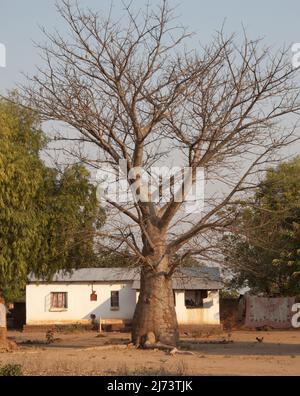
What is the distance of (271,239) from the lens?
24516 millimetres

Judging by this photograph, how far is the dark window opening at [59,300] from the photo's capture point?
42.3m

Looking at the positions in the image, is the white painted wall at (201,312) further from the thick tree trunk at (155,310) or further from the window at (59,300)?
the thick tree trunk at (155,310)

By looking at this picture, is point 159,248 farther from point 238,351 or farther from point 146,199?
point 238,351

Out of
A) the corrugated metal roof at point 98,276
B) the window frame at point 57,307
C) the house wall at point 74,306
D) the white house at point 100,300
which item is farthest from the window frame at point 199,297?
the window frame at point 57,307

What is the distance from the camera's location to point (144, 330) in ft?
78.9

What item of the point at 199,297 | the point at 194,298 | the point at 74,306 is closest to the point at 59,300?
the point at 74,306

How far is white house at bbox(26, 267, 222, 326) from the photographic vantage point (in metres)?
41.6

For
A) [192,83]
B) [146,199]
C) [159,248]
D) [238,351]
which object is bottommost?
[238,351]

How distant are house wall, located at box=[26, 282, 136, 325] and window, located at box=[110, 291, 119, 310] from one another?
19 centimetres

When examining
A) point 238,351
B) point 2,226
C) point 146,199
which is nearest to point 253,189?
point 146,199

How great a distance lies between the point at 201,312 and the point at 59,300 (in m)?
8.31

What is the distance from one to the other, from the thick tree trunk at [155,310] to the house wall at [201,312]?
1724 centimetres

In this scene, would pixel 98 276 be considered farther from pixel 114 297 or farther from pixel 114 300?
pixel 114 300
